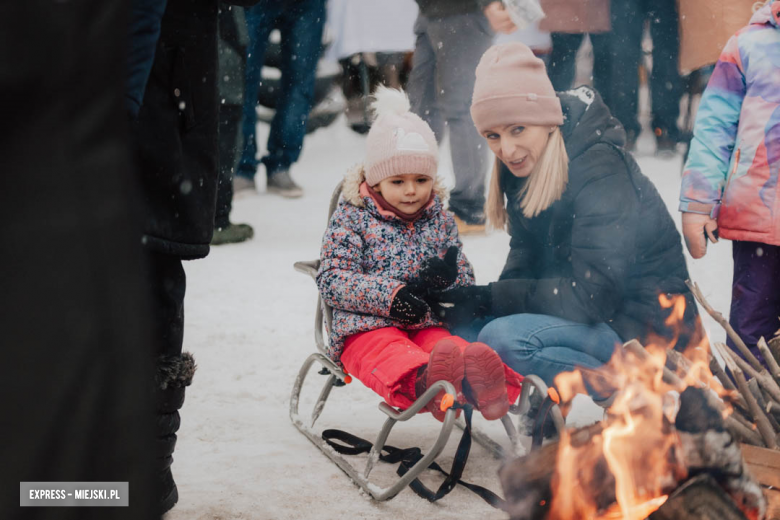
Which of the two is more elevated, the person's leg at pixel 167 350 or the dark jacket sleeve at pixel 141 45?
the dark jacket sleeve at pixel 141 45

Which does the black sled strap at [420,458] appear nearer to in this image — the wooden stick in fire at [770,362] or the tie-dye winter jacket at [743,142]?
the wooden stick in fire at [770,362]

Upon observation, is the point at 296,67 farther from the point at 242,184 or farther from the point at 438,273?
the point at 438,273

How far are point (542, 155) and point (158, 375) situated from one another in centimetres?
150

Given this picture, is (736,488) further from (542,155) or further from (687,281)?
(542,155)

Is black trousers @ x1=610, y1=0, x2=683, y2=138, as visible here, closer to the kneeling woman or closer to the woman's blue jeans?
the kneeling woman

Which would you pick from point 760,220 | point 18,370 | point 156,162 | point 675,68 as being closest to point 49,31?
point 18,370

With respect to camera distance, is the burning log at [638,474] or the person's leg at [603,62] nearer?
the burning log at [638,474]

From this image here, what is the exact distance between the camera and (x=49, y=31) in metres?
0.71

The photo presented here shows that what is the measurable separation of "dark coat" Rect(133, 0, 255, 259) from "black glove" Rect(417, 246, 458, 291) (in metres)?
0.92

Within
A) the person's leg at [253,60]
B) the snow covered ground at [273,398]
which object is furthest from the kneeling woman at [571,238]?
the person's leg at [253,60]

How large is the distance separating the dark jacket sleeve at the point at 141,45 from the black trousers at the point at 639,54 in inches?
206

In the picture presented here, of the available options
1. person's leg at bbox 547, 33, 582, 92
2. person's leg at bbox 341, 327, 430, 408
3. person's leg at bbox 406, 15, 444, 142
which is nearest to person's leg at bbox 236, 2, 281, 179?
person's leg at bbox 406, 15, 444, 142

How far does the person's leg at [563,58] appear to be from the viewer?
21.0ft

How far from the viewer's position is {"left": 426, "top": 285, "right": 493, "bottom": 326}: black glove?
2943 mm
